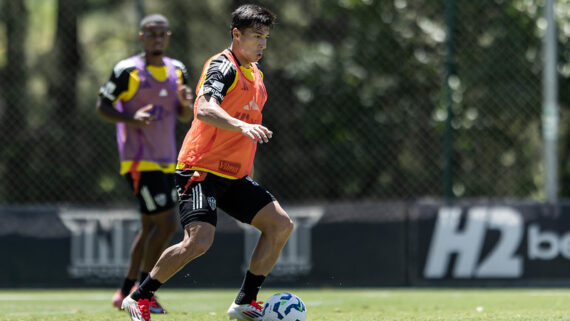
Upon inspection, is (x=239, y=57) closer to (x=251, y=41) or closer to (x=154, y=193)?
(x=251, y=41)

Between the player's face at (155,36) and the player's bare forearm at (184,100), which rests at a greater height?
the player's face at (155,36)

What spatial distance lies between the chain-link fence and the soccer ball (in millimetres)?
5408

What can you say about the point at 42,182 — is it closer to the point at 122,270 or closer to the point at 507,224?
the point at 122,270

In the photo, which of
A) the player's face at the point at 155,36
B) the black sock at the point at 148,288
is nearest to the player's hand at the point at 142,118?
the player's face at the point at 155,36

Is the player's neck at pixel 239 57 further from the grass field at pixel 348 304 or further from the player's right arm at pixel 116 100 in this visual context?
the player's right arm at pixel 116 100

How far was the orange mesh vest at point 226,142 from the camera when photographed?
5.51 metres

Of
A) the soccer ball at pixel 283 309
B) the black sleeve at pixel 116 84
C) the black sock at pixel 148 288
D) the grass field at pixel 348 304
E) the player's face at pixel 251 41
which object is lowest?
the grass field at pixel 348 304

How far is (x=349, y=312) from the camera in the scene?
22.8 feet

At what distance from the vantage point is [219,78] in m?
5.31

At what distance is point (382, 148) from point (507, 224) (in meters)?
2.27

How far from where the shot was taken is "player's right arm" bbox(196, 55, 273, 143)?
16.3 feet

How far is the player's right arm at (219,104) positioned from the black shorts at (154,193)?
2.13 metres

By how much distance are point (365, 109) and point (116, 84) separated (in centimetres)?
522

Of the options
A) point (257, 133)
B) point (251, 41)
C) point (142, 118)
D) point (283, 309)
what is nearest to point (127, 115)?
point (142, 118)
